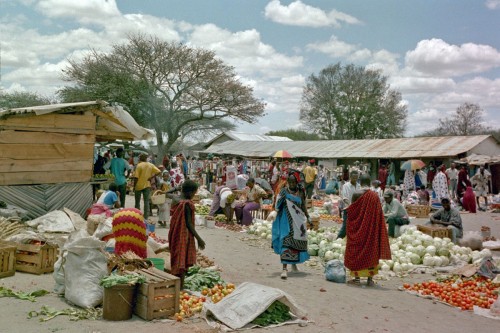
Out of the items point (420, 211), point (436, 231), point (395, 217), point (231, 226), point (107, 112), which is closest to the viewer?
point (436, 231)

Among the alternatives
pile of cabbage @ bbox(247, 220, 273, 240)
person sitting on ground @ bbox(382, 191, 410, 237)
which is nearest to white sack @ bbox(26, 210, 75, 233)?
pile of cabbage @ bbox(247, 220, 273, 240)

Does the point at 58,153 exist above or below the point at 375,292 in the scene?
above

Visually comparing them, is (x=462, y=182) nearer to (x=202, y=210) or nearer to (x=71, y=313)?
(x=202, y=210)

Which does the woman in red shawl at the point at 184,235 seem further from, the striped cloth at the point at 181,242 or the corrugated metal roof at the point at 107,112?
the corrugated metal roof at the point at 107,112

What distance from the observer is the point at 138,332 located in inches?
196

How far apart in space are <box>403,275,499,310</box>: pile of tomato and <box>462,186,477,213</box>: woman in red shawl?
1077cm

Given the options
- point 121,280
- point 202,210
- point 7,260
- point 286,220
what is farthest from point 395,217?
→ point 7,260

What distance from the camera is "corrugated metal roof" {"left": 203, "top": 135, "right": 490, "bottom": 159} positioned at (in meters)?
24.8

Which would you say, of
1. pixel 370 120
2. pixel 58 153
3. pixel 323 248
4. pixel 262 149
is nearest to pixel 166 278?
pixel 323 248

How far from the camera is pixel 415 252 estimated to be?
9484 millimetres

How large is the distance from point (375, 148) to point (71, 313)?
81.9 ft

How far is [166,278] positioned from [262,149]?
99.7ft

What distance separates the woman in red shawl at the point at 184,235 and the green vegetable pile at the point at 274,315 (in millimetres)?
1312

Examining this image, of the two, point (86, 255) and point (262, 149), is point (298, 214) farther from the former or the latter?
point (262, 149)
